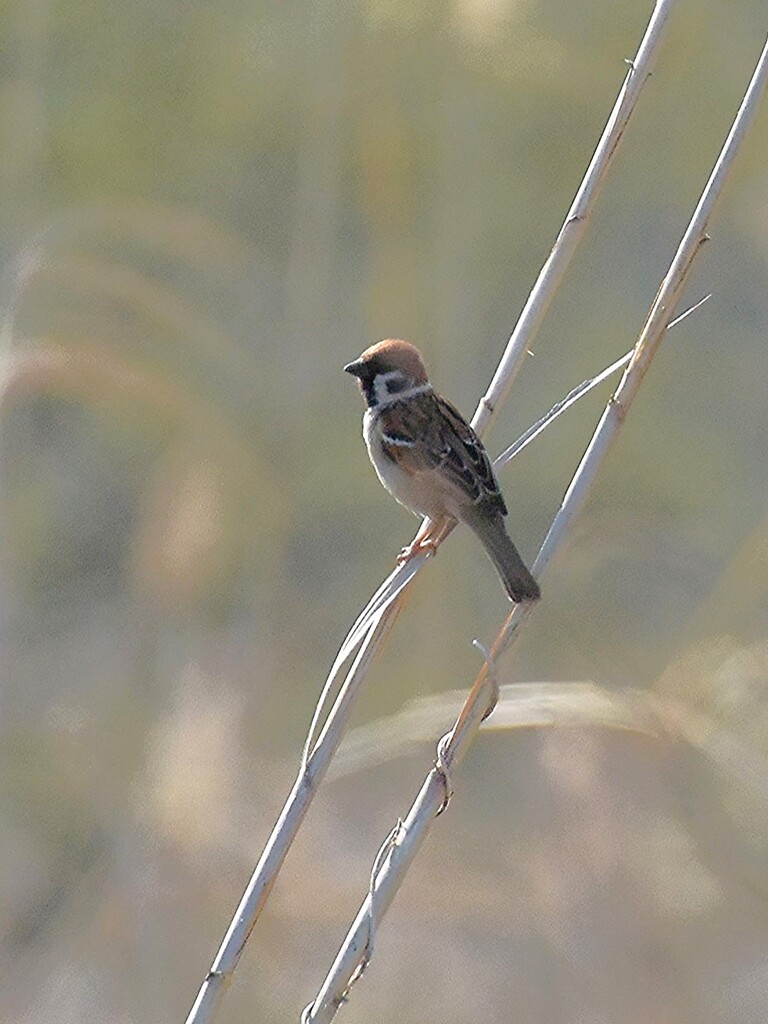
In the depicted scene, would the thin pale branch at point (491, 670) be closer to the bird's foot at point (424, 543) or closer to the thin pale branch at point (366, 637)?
the thin pale branch at point (366, 637)

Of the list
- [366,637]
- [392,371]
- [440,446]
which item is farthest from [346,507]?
[366,637]

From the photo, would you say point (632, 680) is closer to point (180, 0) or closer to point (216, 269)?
point (216, 269)

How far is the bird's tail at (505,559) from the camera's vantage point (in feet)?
6.17

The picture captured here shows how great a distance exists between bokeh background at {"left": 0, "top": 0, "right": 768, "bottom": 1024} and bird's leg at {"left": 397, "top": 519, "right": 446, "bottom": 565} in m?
0.32

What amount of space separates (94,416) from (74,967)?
1825 mm

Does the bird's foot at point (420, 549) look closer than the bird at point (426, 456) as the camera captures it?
Yes

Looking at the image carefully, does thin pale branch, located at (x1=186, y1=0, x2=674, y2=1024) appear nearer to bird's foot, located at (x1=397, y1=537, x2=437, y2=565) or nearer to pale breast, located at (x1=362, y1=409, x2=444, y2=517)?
bird's foot, located at (x1=397, y1=537, x2=437, y2=565)

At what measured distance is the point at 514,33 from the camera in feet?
10.2

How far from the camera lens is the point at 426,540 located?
235 centimetres

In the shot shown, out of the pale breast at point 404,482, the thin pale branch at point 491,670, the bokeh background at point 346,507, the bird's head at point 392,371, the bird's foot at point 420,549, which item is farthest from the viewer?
the bokeh background at point 346,507

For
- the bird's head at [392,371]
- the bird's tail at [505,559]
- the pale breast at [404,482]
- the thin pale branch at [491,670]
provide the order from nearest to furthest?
the thin pale branch at [491,670]
the bird's tail at [505,559]
the pale breast at [404,482]
the bird's head at [392,371]

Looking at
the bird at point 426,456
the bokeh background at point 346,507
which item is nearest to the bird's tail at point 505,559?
the bird at point 426,456

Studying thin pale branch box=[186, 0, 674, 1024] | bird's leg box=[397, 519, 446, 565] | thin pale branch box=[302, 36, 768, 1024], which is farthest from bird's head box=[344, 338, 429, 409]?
thin pale branch box=[302, 36, 768, 1024]

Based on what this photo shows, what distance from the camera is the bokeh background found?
2807mm
